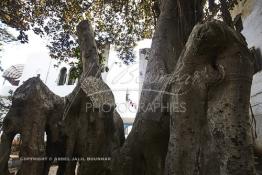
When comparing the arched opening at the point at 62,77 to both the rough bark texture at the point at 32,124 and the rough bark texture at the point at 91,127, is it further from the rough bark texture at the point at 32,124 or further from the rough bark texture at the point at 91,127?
the rough bark texture at the point at 91,127

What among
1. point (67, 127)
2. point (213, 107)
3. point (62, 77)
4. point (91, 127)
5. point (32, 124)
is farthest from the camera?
point (62, 77)

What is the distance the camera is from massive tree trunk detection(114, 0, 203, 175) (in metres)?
3.46

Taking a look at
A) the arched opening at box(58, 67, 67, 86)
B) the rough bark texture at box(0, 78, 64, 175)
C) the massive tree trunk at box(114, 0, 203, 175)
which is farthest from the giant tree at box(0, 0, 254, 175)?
the arched opening at box(58, 67, 67, 86)

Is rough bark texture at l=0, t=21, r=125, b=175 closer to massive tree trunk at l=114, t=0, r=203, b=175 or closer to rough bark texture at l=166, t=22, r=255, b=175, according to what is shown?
massive tree trunk at l=114, t=0, r=203, b=175

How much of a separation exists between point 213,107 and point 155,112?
1.10 meters

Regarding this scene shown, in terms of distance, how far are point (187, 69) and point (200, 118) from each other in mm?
606

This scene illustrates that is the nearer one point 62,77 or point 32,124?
point 32,124

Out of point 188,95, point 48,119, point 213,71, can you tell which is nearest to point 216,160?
point 188,95

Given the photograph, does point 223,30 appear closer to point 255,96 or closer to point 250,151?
point 250,151

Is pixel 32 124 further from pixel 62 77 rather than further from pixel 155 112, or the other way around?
pixel 62 77

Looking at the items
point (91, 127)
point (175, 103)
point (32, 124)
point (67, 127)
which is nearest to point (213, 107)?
A: point (175, 103)

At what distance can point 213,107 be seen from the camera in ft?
8.61

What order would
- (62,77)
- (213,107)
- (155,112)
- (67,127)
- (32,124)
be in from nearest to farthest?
(213,107), (155,112), (32,124), (67,127), (62,77)

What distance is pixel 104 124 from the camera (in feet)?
12.2
